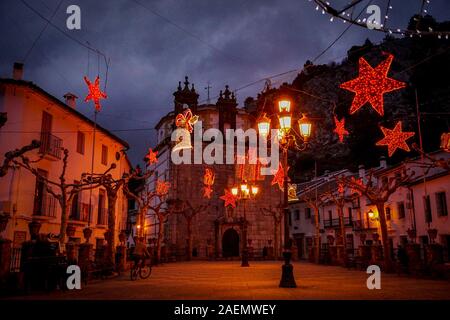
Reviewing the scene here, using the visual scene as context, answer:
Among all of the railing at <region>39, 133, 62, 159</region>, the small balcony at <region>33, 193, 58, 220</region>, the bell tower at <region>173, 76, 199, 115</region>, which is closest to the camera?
the small balcony at <region>33, 193, 58, 220</region>

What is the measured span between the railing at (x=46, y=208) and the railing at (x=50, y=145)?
2.48 meters

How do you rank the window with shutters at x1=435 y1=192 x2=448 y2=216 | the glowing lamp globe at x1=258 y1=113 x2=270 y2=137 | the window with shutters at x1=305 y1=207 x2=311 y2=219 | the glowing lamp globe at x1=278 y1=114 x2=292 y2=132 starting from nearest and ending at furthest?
1. the glowing lamp globe at x1=278 y1=114 x2=292 y2=132
2. the glowing lamp globe at x1=258 y1=113 x2=270 y2=137
3. the window with shutters at x1=435 y1=192 x2=448 y2=216
4. the window with shutters at x1=305 y1=207 x2=311 y2=219

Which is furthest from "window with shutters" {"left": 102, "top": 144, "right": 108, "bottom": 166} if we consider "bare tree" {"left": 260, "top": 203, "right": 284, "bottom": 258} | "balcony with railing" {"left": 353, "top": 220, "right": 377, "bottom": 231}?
"balcony with railing" {"left": 353, "top": 220, "right": 377, "bottom": 231}

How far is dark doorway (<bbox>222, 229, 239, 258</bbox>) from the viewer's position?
1629 inches

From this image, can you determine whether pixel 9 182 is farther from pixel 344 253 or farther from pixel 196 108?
pixel 196 108

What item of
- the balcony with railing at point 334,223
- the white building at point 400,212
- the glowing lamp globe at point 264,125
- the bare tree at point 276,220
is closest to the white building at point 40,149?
the glowing lamp globe at point 264,125

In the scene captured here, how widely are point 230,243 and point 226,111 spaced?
15831 mm

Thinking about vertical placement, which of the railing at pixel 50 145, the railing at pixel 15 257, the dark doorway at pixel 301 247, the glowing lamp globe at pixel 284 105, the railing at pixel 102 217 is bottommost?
the dark doorway at pixel 301 247

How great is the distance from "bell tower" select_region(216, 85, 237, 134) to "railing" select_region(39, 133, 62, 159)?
80.3 feet

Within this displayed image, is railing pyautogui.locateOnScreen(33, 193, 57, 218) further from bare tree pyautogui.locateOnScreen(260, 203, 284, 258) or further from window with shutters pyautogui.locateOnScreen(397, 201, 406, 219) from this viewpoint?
window with shutters pyautogui.locateOnScreen(397, 201, 406, 219)

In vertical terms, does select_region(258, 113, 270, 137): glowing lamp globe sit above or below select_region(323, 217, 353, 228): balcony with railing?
above

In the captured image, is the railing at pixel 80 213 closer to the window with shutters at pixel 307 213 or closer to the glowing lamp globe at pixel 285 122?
the glowing lamp globe at pixel 285 122

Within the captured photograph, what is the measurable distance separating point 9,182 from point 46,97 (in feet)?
16.7

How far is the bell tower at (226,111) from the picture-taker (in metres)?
45.0
